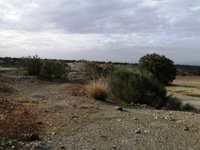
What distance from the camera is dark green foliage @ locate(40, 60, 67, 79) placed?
72.2ft

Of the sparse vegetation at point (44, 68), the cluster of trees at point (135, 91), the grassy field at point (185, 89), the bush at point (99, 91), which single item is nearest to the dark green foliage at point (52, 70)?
the sparse vegetation at point (44, 68)

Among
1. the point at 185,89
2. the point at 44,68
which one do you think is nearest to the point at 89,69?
the point at 44,68

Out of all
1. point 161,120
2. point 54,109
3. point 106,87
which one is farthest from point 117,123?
point 106,87

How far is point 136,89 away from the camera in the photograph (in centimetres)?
1155

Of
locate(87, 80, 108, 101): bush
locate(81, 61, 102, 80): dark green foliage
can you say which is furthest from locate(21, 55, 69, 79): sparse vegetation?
locate(87, 80, 108, 101): bush

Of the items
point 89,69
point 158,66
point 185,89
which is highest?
point 158,66

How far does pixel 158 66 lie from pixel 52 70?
12.2 m

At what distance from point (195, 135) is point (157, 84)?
275 inches

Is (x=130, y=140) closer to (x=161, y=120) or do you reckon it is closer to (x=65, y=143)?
(x=65, y=143)

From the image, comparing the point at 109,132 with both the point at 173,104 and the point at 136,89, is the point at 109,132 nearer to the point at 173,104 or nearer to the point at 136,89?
the point at 136,89

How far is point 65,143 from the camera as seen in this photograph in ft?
15.4

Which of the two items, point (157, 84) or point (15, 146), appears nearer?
point (15, 146)

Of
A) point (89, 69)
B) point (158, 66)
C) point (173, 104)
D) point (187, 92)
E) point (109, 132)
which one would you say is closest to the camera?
point (109, 132)

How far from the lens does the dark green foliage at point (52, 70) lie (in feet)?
72.2
